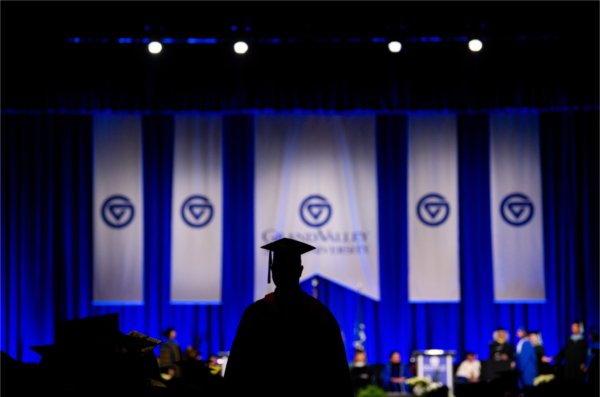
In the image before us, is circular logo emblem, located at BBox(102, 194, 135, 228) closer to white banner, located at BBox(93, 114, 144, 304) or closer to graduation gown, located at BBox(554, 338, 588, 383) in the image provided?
→ white banner, located at BBox(93, 114, 144, 304)

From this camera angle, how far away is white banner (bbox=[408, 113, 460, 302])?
16062mm

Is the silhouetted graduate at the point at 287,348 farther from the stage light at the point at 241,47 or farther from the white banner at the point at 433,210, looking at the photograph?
the white banner at the point at 433,210

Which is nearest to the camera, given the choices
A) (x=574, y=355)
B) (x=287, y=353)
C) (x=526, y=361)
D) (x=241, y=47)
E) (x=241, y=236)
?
(x=287, y=353)

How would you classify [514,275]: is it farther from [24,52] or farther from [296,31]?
[24,52]

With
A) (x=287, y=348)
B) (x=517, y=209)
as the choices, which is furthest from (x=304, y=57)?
(x=287, y=348)

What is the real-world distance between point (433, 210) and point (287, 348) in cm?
1245

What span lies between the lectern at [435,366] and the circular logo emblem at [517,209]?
9.34ft

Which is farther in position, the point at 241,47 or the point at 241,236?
the point at 241,236

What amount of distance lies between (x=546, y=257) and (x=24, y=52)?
9470 mm

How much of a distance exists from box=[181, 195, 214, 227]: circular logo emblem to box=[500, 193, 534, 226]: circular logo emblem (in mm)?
5114

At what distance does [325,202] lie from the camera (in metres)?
16.2

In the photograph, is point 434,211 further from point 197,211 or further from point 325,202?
point 197,211

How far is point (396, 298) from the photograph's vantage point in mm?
16391

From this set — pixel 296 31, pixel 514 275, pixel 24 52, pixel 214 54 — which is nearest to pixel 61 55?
pixel 24 52
